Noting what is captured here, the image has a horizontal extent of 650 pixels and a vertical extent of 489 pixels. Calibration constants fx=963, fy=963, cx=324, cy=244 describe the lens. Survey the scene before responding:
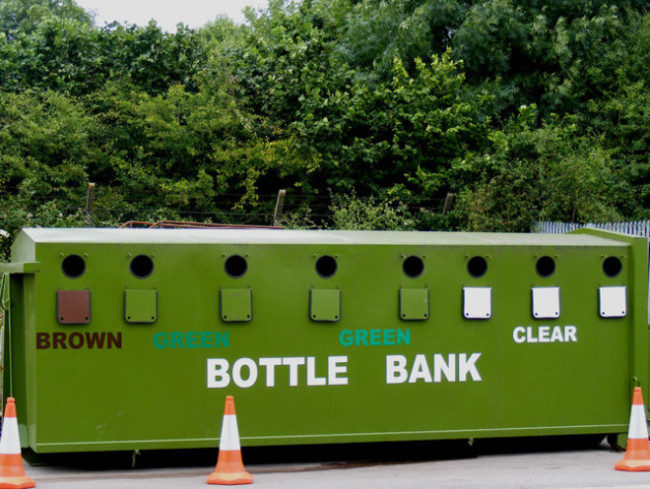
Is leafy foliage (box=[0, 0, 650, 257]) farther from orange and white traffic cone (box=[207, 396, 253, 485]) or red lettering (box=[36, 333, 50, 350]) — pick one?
orange and white traffic cone (box=[207, 396, 253, 485])

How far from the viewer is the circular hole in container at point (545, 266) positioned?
8359 mm

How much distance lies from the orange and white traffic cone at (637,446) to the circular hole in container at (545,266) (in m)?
1.34

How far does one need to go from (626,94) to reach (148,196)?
1264 cm

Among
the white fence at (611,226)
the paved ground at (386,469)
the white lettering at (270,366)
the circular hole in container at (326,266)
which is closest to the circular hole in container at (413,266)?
Result: the circular hole in container at (326,266)

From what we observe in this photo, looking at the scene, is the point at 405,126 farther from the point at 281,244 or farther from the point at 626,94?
the point at 281,244

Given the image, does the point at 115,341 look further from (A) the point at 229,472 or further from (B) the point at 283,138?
(B) the point at 283,138

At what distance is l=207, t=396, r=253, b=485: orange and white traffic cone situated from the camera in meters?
6.90

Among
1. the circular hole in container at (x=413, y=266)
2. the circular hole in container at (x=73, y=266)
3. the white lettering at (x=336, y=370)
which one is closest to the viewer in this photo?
the circular hole in container at (x=73, y=266)

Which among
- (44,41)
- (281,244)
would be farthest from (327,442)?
(44,41)

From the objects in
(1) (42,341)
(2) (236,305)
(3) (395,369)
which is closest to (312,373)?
(3) (395,369)

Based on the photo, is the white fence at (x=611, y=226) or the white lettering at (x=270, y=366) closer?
the white lettering at (x=270, y=366)

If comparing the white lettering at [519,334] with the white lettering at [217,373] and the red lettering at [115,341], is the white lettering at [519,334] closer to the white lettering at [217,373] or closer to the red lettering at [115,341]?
the white lettering at [217,373]

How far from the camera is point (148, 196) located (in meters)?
19.0

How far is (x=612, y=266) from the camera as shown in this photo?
855cm
